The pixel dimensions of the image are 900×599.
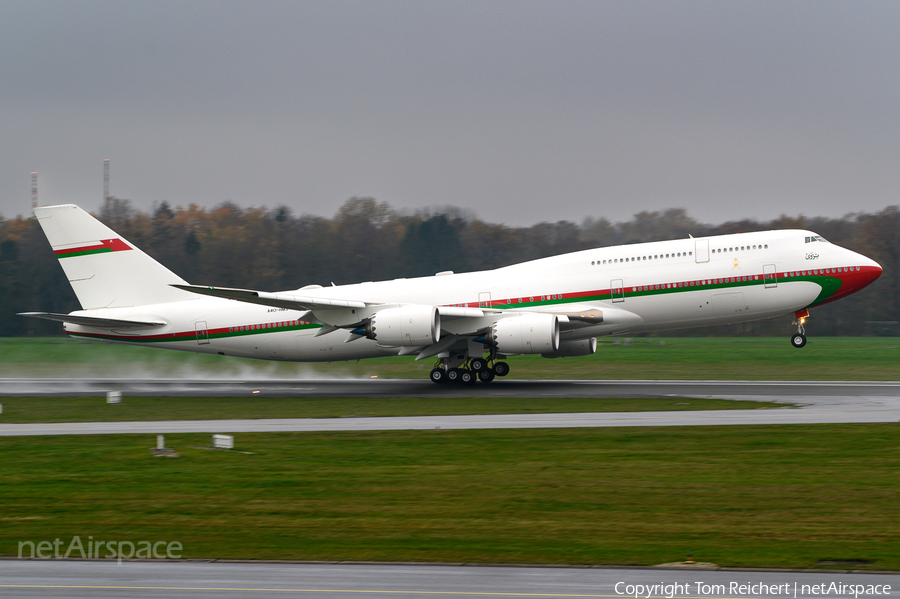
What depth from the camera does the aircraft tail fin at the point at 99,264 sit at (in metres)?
34.2

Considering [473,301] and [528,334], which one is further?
[473,301]

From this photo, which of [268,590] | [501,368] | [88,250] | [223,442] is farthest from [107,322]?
[268,590]

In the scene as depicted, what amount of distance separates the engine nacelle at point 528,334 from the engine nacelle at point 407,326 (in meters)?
2.39

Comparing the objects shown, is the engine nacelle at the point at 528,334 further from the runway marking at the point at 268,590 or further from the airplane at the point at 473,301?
the runway marking at the point at 268,590

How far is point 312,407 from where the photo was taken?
27.5 meters

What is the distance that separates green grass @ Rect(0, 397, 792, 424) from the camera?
82.4ft

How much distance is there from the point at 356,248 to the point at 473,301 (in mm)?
35461

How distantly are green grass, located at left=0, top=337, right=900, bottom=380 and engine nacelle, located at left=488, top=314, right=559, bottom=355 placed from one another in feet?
22.1

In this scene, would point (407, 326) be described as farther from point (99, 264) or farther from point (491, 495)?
point (491, 495)

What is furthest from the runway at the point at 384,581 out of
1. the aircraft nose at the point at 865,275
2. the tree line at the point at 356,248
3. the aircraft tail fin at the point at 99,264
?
the tree line at the point at 356,248

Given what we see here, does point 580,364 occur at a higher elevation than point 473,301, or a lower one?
lower

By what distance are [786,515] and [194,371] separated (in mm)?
35185

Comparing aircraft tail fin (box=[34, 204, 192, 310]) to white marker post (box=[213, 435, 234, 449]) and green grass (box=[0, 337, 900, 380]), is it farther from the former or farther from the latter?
white marker post (box=[213, 435, 234, 449])

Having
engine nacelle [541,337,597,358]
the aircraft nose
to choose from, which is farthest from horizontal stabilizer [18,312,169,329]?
the aircraft nose
